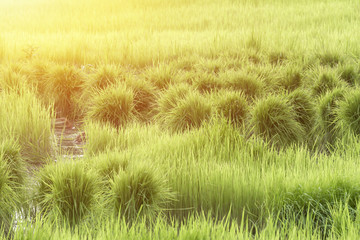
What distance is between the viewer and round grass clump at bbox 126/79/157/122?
3.27m

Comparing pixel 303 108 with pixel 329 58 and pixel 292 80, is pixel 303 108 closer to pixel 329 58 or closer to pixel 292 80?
pixel 292 80

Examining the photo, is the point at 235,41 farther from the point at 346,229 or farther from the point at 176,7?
the point at 346,229

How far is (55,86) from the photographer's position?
3.59 m

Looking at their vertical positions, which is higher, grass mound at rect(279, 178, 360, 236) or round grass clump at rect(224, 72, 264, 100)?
round grass clump at rect(224, 72, 264, 100)

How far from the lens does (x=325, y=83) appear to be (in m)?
3.35

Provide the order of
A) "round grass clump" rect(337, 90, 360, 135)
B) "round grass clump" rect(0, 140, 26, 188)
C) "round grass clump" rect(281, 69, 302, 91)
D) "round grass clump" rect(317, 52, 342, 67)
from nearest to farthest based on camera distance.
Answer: "round grass clump" rect(0, 140, 26, 188) → "round grass clump" rect(337, 90, 360, 135) → "round grass clump" rect(281, 69, 302, 91) → "round grass clump" rect(317, 52, 342, 67)

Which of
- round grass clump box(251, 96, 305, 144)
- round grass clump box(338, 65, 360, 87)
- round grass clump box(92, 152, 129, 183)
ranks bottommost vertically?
round grass clump box(92, 152, 129, 183)

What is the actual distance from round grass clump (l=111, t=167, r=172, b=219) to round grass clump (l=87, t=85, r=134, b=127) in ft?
4.51

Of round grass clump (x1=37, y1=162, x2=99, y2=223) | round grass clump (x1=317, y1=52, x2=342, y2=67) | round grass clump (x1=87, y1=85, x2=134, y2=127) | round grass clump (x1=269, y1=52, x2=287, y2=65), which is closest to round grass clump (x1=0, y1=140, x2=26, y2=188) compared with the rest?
round grass clump (x1=37, y1=162, x2=99, y2=223)

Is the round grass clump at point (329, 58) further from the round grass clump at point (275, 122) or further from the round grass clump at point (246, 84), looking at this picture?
the round grass clump at point (275, 122)

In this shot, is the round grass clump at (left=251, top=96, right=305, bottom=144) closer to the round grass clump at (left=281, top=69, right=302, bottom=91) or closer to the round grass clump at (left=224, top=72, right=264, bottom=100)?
the round grass clump at (left=224, top=72, right=264, bottom=100)

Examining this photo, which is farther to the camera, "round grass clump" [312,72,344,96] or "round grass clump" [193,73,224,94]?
"round grass clump" [193,73,224,94]

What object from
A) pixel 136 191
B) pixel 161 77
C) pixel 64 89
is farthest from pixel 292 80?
pixel 136 191

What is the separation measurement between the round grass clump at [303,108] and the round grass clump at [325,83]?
0.39 metres
